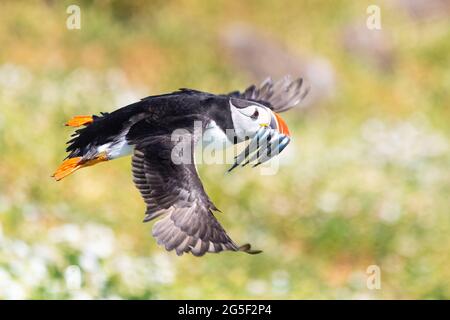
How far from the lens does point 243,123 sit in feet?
10.2

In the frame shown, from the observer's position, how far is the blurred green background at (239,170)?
6086 mm

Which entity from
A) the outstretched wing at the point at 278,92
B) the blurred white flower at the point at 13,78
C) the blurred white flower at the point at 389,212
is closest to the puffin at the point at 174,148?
the outstretched wing at the point at 278,92

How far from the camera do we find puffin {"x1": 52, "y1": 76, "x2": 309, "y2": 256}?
313 centimetres

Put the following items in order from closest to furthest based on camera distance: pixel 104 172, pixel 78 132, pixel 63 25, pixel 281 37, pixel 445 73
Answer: pixel 78 132 < pixel 104 172 < pixel 63 25 < pixel 281 37 < pixel 445 73

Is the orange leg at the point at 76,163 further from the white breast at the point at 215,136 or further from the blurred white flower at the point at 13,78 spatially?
the blurred white flower at the point at 13,78

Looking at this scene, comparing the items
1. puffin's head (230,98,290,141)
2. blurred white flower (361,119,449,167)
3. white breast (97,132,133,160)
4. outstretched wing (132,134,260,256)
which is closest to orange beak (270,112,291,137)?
puffin's head (230,98,290,141)

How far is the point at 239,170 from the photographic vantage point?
8.63 meters

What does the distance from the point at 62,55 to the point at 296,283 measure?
14.8ft

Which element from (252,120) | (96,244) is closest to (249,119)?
(252,120)

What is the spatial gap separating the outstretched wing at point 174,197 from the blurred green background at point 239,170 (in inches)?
72.6

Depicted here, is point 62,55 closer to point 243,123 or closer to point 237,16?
point 237,16

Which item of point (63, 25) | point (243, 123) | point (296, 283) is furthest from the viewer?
point (63, 25)

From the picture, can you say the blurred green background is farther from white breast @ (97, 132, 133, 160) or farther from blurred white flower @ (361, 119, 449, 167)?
white breast @ (97, 132, 133, 160)
